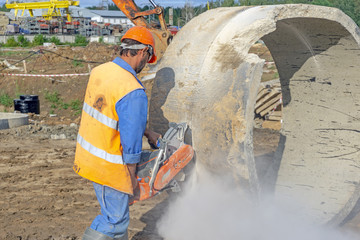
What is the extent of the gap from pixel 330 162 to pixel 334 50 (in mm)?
1332

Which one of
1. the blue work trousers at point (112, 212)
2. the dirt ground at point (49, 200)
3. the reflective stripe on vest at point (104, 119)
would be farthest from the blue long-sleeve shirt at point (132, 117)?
the dirt ground at point (49, 200)

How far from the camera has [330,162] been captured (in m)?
5.09

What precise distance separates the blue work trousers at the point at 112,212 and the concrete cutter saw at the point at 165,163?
207 millimetres

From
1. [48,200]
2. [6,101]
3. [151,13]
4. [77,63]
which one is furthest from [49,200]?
[77,63]

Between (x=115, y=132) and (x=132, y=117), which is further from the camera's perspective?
(x=115, y=132)

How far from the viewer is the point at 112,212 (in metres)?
3.08

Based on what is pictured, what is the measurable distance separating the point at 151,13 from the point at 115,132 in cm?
783

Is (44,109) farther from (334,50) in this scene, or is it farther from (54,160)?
(334,50)

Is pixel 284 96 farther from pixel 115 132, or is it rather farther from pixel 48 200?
pixel 48 200

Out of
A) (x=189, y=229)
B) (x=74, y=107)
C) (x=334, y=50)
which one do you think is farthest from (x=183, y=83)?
(x=74, y=107)

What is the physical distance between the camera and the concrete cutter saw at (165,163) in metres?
3.29

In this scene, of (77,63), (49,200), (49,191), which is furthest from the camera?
(77,63)

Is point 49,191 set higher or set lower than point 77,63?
higher

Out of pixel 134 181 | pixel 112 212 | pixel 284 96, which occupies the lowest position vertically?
pixel 112 212
